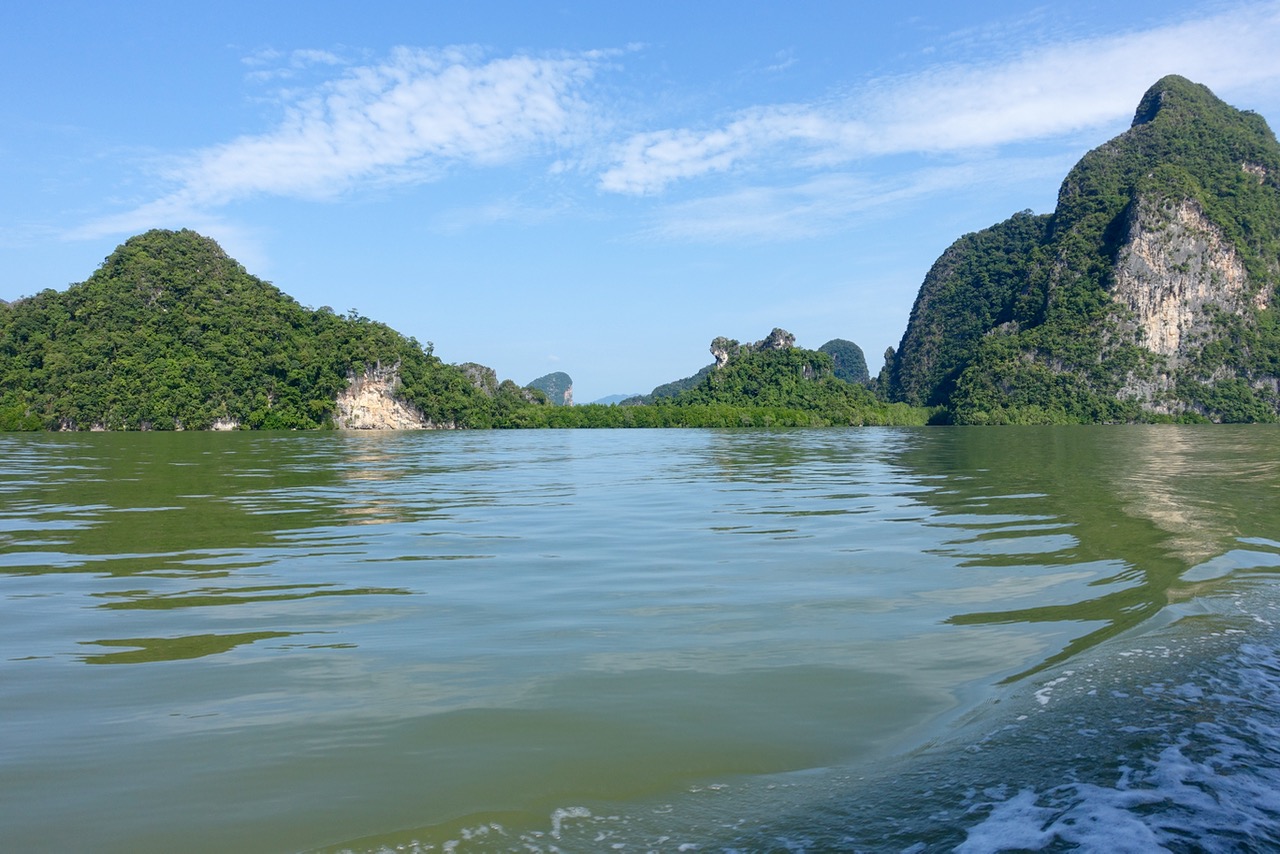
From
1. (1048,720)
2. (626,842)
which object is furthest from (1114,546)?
(626,842)

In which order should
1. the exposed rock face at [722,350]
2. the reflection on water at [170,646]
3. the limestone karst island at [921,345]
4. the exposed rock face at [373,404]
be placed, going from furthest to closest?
A: the exposed rock face at [722,350]
the exposed rock face at [373,404]
the limestone karst island at [921,345]
the reflection on water at [170,646]

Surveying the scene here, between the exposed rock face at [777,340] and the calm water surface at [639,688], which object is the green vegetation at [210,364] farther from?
the calm water surface at [639,688]

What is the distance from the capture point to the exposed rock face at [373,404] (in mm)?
100188

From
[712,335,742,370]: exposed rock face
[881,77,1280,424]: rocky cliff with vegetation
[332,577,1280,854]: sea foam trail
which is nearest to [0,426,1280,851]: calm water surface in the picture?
[332,577,1280,854]: sea foam trail

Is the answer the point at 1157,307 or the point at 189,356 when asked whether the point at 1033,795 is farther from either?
the point at 1157,307

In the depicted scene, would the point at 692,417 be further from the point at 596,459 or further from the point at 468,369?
the point at 596,459

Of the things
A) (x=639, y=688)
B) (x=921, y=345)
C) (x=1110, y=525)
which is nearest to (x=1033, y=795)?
(x=639, y=688)

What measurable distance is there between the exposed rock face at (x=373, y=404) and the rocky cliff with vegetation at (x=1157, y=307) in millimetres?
84788

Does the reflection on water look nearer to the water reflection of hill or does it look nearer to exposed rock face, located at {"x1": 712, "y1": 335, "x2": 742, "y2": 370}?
the water reflection of hill

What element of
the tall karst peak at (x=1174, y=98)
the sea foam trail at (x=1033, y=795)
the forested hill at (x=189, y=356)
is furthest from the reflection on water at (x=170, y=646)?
the tall karst peak at (x=1174, y=98)

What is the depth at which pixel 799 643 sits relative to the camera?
5.87 metres

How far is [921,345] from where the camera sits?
196 metres

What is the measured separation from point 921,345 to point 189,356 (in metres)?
155

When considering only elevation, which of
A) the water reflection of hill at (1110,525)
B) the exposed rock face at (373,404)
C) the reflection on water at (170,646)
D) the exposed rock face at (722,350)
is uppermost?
the exposed rock face at (722,350)
